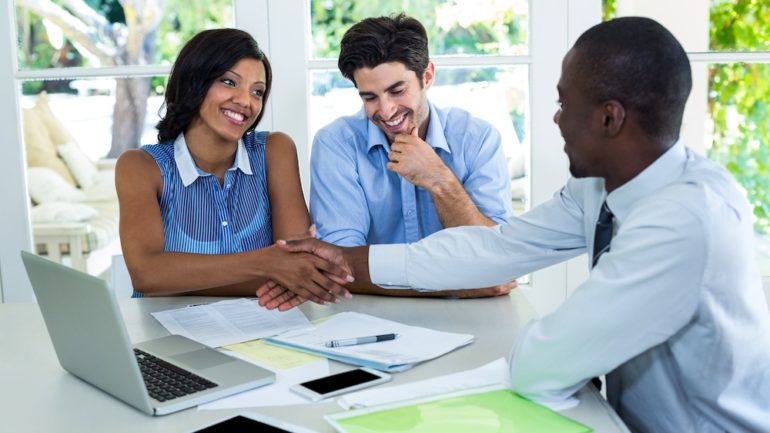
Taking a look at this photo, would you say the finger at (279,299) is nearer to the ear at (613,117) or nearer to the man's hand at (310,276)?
the man's hand at (310,276)

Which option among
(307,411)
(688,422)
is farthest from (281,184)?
(688,422)

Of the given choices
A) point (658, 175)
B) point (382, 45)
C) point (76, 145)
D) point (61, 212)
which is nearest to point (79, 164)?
point (76, 145)

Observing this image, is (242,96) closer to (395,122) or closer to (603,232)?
(395,122)

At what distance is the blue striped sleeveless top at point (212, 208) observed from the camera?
222 cm

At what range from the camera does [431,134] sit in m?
2.36

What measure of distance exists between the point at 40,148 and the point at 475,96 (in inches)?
57.1

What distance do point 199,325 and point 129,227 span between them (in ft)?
1.60

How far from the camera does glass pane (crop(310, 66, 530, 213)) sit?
2680 mm

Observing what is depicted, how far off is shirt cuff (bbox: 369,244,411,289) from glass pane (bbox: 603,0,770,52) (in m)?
1.36

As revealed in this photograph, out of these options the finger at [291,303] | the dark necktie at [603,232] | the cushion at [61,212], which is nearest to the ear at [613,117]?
the dark necktie at [603,232]

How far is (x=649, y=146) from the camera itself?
52.0 inches

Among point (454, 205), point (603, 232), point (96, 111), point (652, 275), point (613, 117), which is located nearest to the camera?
point (652, 275)

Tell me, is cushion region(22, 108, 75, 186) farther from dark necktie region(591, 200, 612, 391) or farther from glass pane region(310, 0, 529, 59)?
dark necktie region(591, 200, 612, 391)

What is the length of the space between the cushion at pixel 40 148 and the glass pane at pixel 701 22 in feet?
6.09
